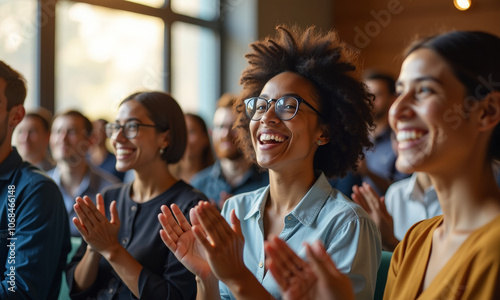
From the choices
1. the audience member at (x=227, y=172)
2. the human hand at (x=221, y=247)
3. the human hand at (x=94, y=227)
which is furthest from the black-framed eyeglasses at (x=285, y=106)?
the audience member at (x=227, y=172)

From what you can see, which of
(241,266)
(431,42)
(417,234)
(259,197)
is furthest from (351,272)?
(431,42)

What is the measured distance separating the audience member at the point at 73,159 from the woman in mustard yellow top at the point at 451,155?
8.77ft

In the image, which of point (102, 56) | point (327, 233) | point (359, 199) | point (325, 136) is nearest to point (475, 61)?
point (327, 233)

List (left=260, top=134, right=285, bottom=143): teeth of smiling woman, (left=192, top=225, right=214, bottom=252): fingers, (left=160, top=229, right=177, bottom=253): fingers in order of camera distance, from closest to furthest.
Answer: (left=192, top=225, right=214, bottom=252): fingers → (left=160, top=229, right=177, bottom=253): fingers → (left=260, top=134, right=285, bottom=143): teeth of smiling woman

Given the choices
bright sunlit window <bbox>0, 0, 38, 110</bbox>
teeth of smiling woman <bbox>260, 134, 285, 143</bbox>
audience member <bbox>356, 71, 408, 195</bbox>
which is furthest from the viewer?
bright sunlit window <bbox>0, 0, 38, 110</bbox>

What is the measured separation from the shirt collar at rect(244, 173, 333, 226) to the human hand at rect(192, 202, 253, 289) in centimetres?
37

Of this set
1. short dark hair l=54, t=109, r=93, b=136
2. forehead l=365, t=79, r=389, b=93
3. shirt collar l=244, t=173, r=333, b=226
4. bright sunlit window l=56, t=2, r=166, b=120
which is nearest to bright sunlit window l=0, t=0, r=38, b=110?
bright sunlit window l=56, t=2, r=166, b=120

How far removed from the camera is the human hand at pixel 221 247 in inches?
55.7

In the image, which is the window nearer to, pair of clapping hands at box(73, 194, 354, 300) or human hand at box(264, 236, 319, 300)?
pair of clapping hands at box(73, 194, 354, 300)

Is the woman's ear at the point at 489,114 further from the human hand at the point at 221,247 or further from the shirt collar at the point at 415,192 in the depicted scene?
the shirt collar at the point at 415,192

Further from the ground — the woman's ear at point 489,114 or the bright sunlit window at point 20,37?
the bright sunlit window at point 20,37

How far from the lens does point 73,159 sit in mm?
3816

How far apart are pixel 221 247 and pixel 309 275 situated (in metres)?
0.30

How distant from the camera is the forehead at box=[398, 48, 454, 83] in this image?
1.23 m
